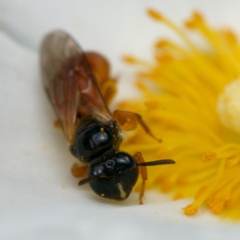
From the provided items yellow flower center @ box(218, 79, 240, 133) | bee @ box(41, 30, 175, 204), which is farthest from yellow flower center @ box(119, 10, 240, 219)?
bee @ box(41, 30, 175, 204)

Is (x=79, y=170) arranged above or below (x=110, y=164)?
below

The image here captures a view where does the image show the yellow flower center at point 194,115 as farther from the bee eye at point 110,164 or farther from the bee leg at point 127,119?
the bee eye at point 110,164

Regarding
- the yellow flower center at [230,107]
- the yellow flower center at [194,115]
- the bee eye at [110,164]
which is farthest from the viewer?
the yellow flower center at [230,107]

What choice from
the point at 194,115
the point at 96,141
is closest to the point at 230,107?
the point at 194,115

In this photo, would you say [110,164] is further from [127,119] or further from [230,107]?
[230,107]

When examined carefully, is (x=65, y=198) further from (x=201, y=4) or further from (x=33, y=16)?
(x=201, y=4)

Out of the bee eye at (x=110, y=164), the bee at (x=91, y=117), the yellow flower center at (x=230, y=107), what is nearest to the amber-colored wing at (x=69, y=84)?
the bee at (x=91, y=117)

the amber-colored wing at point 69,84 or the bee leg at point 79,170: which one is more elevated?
the amber-colored wing at point 69,84
